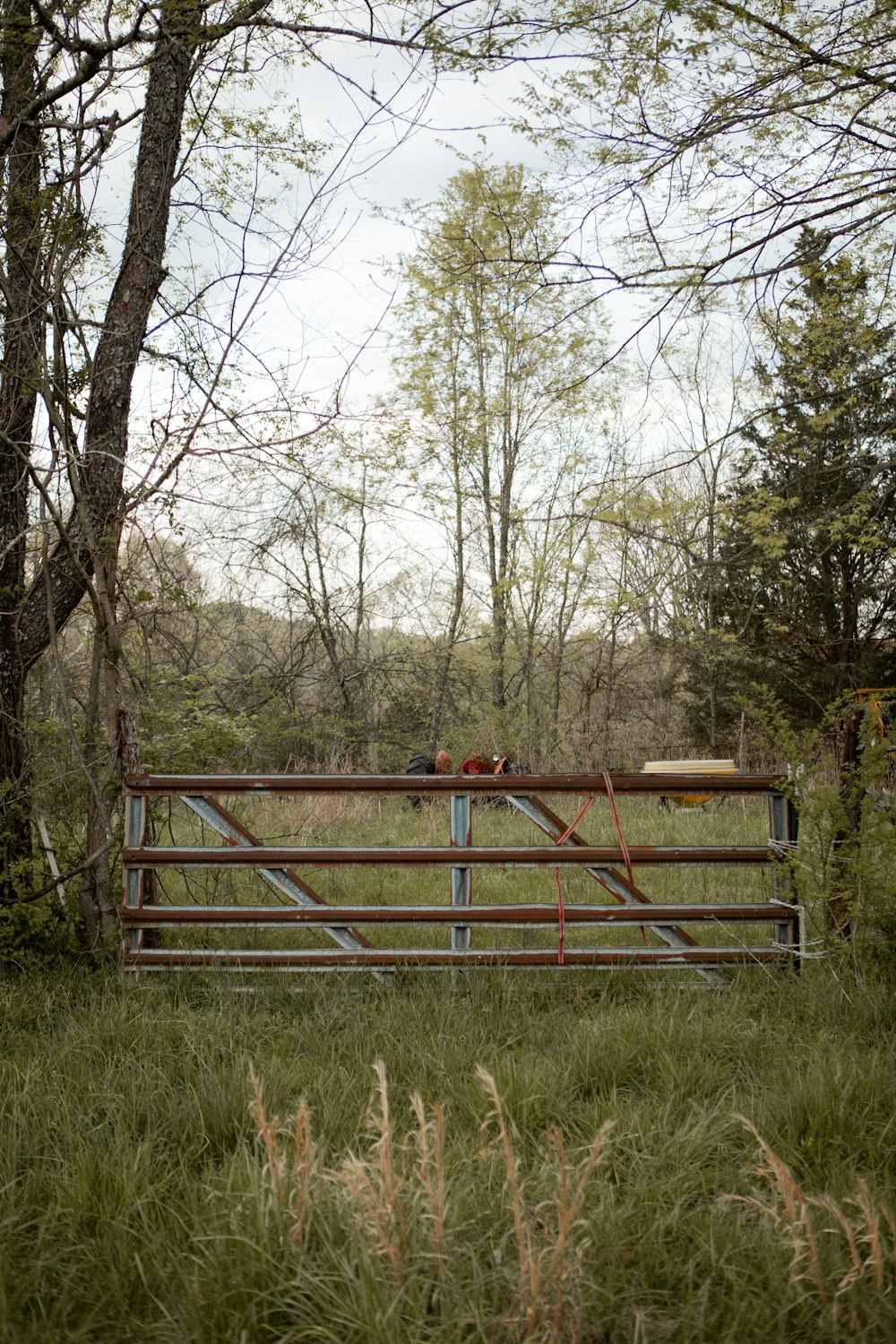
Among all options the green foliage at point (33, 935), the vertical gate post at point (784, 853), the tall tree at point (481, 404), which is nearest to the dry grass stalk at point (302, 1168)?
the green foliage at point (33, 935)

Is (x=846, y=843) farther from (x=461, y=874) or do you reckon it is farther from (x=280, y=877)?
(x=280, y=877)

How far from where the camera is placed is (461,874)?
5227mm

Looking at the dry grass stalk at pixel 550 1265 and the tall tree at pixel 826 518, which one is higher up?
the tall tree at pixel 826 518

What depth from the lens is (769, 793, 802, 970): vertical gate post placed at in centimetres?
525

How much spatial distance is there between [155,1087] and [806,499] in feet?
54.7

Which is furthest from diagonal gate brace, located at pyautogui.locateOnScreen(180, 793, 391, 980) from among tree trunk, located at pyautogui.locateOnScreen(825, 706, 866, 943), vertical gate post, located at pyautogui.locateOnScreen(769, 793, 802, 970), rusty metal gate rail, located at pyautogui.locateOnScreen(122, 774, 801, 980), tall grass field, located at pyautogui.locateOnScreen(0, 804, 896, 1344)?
tree trunk, located at pyautogui.locateOnScreen(825, 706, 866, 943)

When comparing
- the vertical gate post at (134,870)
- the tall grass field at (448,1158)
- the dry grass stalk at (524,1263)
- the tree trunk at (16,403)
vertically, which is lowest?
the tall grass field at (448,1158)

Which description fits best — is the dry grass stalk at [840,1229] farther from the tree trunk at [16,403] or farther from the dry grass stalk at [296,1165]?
the tree trunk at [16,403]

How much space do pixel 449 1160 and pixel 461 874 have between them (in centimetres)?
225

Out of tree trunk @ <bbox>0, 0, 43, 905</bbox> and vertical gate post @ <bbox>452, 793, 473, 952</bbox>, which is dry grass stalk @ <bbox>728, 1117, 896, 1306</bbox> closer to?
vertical gate post @ <bbox>452, 793, 473, 952</bbox>

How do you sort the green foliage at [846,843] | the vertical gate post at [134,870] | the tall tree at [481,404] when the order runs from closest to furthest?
the green foliage at [846,843] → the vertical gate post at [134,870] → the tall tree at [481,404]

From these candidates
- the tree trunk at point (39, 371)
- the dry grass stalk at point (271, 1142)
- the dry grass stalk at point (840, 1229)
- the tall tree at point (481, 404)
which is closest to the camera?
the dry grass stalk at point (840, 1229)

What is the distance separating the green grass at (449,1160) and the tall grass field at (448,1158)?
12 millimetres

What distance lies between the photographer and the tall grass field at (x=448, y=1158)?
224 cm
